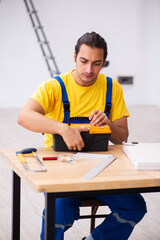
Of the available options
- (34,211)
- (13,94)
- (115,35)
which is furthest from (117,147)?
(115,35)

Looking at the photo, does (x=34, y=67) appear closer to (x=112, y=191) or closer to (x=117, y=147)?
(x=117, y=147)

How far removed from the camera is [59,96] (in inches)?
83.0

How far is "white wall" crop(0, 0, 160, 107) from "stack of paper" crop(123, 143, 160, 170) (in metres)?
5.53

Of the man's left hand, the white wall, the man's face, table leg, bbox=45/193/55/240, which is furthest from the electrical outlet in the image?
table leg, bbox=45/193/55/240

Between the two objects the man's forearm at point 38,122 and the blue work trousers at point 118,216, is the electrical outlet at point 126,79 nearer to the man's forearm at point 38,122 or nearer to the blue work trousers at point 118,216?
the man's forearm at point 38,122

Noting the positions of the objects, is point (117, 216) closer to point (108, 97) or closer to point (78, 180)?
point (78, 180)

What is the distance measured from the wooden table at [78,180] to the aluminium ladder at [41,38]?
17.8 ft

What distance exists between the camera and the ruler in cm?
144

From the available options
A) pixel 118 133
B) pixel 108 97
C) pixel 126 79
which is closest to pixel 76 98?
pixel 108 97

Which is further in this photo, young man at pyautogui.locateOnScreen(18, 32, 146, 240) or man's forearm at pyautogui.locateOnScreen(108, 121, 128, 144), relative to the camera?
man's forearm at pyautogui.locateOnScreen(108, 121, 128, 144)

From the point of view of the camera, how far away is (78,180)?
4.54 feet

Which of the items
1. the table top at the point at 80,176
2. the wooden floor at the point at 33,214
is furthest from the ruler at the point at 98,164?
the wooden floor at the point at 33,214

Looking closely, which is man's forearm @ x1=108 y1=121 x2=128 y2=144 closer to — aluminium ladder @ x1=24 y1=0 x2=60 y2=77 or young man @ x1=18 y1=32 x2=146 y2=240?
young man @ x1=18 y1=32 x2=146 y2=240

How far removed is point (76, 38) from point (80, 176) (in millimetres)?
6140
